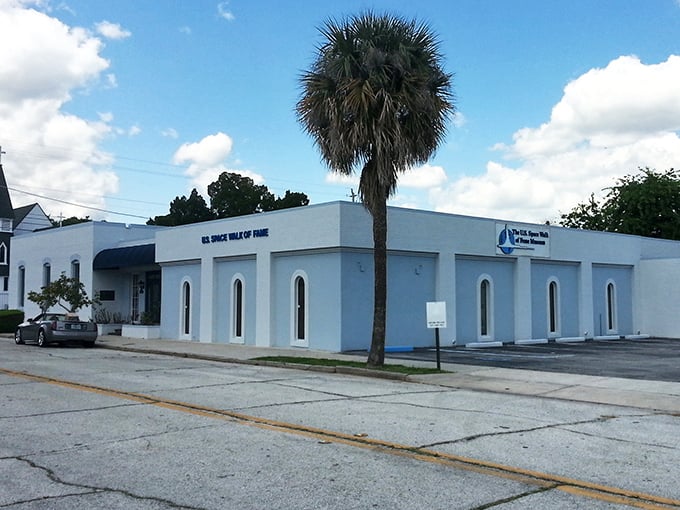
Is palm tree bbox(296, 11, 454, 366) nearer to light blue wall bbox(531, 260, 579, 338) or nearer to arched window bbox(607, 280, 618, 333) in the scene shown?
light blue wall bbox(531, 260, 579, 338)

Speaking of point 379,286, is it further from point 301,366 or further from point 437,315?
point 301,366

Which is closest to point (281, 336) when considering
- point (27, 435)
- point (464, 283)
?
point (464, 283)

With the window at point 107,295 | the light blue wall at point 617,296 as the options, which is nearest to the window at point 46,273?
the window at point 107,295

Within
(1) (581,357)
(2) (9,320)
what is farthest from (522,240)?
(2) (9,320)

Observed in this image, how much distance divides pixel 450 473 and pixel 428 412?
4.00 m

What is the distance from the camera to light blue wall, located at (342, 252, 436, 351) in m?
22.8

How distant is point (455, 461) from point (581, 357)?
50.1ft

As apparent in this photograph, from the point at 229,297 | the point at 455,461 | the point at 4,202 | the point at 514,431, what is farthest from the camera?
the point at 4,202

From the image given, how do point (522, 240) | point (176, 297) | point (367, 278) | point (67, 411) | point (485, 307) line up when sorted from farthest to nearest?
1. point (176, 297)
2. point (522, 240)
3. point (485, 307)
4. point (367, 278)
5. point (67, 411)

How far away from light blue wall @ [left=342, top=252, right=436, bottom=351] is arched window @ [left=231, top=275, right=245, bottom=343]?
17.0 ft

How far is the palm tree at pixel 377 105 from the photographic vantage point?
55.8ft

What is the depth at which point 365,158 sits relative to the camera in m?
17.9

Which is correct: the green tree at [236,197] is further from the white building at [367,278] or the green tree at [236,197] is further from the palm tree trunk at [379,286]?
the palm tree trunk at [379,286]

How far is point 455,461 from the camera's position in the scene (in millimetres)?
7656
